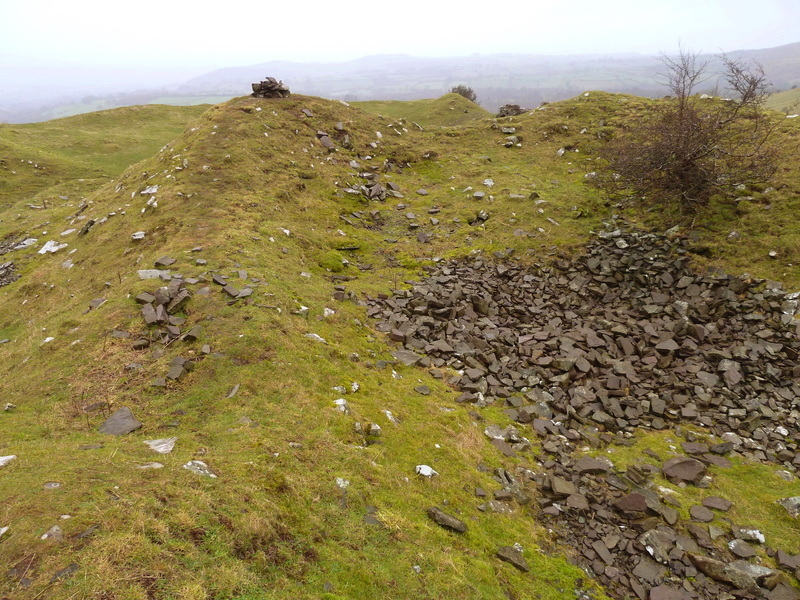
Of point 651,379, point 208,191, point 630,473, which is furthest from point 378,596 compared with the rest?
point 208,191

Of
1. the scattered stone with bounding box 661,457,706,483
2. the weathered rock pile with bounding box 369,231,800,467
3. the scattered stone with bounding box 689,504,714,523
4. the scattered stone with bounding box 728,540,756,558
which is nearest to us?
the scattered stone with bounding box 728,540,756,558

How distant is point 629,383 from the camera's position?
624 inches

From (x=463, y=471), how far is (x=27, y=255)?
103 feet

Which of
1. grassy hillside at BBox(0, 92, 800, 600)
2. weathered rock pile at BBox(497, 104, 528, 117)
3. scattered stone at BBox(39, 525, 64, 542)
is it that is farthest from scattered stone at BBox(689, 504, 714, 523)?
weathered rock pile at BBox(497, 104, 528, 117)

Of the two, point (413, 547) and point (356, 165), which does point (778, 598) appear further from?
point (356, 165)

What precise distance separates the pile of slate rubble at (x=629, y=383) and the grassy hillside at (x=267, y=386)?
867 mm

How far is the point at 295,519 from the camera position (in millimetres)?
8133

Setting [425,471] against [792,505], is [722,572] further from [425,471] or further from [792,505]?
[425,471]

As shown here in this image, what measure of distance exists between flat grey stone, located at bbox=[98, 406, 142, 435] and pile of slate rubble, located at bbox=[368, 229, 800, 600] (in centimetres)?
921

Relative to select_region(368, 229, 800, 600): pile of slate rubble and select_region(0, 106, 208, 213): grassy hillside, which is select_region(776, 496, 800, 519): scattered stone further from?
select_region(0, 106, 208, 213): grassy hillside

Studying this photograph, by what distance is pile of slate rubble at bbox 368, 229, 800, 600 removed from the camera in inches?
389

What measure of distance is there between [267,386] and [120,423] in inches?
147

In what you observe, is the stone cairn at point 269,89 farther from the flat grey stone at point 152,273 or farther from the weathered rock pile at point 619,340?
the flat grey stone at point 152,273

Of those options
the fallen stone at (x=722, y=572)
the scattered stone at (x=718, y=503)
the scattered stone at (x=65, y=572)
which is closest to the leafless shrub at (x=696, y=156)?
the scattered stone at (x=718, y=503)
